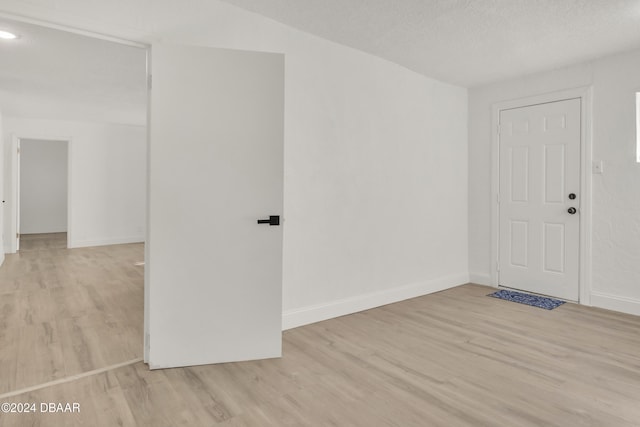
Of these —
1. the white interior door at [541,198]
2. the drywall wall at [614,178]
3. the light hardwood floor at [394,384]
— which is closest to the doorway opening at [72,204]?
the light hardwood floor at [394,384]

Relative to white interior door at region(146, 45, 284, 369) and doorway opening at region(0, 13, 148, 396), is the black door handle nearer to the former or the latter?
white interior door at region(146, 45, 284, 369)

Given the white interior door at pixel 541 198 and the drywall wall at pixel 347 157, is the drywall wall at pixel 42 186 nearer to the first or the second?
the drywall wall at pixel 347 157

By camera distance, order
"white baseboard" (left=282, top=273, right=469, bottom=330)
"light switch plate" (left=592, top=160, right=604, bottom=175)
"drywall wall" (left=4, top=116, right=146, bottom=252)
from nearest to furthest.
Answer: "white baseboard" (left=282, top=273, right=469, bottom=330) → "light switch plate" (left=592, top=160, right=604, bottom=175) → "drywall wall" (left=4, top=116, right=146, bottom=252)

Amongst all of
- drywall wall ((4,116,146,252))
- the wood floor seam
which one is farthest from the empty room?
drywall wall ((4,116,146,252))

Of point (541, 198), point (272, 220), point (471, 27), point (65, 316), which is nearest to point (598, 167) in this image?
point (541, 198)

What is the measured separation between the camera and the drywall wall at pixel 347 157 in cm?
269

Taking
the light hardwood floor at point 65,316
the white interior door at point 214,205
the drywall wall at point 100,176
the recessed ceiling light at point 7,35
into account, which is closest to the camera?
the white interior door at point 214,205

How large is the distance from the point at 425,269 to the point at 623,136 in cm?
225

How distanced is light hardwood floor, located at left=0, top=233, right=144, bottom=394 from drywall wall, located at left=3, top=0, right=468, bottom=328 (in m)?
1.40

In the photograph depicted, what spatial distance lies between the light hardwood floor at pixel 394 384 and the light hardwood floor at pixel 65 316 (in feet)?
1.13

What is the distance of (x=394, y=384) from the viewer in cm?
225


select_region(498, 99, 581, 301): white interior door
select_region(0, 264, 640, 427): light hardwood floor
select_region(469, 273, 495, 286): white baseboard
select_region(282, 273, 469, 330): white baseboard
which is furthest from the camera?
select_region(469, 273, 495, 286): white baseboard

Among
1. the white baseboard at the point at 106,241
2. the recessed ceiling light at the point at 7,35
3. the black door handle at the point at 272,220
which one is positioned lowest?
the white baseboard at the point at 106,241

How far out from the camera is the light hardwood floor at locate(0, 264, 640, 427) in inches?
75.2
